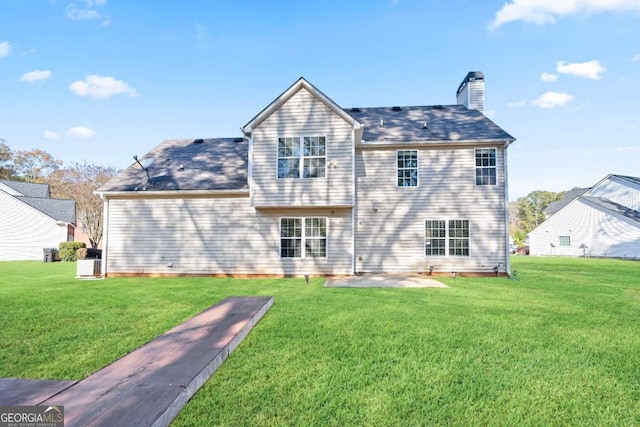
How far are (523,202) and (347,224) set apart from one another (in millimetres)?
68933

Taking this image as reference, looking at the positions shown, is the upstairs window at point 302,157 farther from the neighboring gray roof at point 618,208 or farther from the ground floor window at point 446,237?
the neighboring gray roof at point 618,208

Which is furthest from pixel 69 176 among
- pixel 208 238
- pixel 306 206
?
pixel 306 206

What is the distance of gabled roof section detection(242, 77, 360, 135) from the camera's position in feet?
36.8

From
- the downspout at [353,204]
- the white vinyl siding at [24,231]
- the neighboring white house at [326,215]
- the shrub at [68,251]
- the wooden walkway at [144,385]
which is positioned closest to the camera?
the wooden walkway at [144,385]

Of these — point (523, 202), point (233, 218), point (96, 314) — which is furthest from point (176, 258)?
point (523, 202)

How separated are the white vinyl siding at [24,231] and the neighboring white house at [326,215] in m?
18.3

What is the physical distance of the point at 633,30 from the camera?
11602mm

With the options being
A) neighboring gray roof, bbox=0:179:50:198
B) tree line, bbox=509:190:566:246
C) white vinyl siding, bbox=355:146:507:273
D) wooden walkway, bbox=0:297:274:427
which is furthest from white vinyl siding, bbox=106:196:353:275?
tree line, bbox=509:190:566:246

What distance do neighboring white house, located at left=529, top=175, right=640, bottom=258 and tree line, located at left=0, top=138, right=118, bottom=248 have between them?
45.9 m

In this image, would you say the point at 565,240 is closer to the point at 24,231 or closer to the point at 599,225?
the point at 599,225

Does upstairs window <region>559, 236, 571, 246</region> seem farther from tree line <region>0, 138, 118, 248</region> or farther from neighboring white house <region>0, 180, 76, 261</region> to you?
tree line <region>0, 138, 118, 248</region>

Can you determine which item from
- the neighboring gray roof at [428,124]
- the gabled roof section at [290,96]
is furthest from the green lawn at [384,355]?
the neighboring gray roof at [428,124]

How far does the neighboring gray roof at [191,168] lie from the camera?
1231 centimetres

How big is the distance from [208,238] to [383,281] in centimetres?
700
